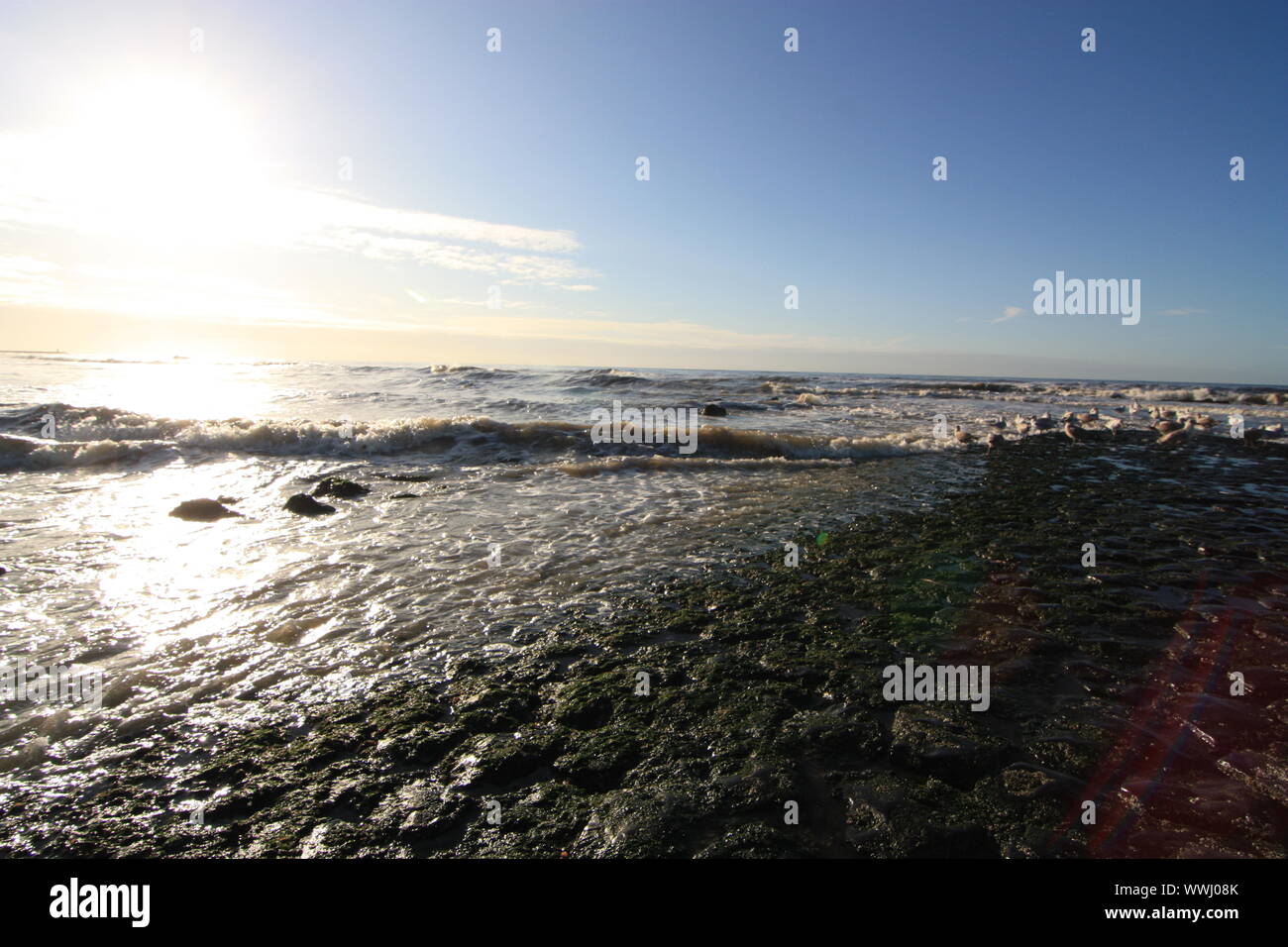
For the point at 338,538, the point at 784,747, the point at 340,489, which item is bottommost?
the point at 784,747

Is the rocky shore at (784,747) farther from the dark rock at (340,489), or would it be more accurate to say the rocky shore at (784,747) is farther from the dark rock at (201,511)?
the dark rock at (340,489)

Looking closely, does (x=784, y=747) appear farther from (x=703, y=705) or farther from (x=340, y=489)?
(x=340, y=489)

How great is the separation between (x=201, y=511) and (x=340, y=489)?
260 centimetres

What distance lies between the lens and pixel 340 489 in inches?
518

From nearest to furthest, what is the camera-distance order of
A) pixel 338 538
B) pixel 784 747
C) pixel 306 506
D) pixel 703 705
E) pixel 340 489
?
1. pixel 784 747
2. pixel 703 705
3. pixel 338 538
4. pixel 306 506
5. pixel 340 489

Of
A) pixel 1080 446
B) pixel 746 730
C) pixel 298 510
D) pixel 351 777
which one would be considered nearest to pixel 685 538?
pixel 746 730

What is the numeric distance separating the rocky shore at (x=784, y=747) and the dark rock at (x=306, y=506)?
7443 mm

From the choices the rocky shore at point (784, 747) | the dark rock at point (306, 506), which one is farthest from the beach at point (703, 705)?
the dark rock at point (306, 506)

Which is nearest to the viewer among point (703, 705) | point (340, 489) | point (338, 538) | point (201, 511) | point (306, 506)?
point (703, 705)

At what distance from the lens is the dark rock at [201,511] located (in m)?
11.0

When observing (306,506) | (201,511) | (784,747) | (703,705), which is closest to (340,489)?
(306,506)

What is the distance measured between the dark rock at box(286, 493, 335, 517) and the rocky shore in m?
7.44

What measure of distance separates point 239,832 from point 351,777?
69 cm

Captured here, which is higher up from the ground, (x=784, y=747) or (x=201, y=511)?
(x=201, y=511)
